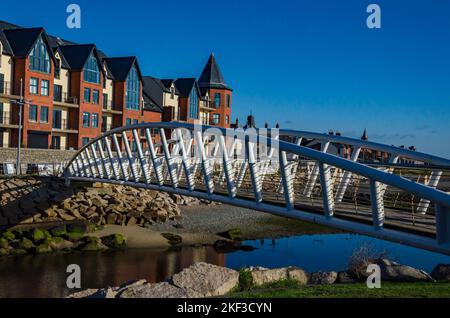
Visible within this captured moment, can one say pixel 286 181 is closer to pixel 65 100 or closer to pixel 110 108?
pixel 65 100

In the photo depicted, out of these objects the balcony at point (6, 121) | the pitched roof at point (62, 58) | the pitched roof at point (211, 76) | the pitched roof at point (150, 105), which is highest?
the pitched roof at point (211, 76)

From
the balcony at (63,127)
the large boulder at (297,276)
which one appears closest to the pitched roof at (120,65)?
the balcony at (63,127)

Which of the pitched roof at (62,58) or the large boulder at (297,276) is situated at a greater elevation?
the pitched roof at (62,58)

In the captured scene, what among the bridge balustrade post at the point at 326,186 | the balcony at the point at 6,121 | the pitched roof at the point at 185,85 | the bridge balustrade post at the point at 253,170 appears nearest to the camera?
the bridge balustrade post at the point at 326,186

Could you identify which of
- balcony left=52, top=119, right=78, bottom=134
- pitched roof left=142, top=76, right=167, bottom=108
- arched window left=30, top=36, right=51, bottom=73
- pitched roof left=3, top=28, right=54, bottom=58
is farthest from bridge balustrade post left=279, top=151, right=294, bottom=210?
pitched roof left=142, top=76, right=167, bottom=108

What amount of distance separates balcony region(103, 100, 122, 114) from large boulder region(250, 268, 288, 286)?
124 feet

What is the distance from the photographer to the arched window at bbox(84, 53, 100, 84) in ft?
156

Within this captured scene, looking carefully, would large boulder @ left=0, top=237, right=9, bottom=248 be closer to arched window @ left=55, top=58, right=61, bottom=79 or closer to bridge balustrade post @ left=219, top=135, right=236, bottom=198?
bridge balustrade post @ left=219, top=135, right=236, bottom=198

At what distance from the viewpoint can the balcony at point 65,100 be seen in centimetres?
4540

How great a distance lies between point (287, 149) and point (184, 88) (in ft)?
171

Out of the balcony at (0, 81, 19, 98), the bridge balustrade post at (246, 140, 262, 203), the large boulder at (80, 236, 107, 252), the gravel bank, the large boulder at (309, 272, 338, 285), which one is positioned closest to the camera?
the bridge balustrade post at (246, 140, 262, 203)

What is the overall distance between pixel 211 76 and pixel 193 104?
660 cm

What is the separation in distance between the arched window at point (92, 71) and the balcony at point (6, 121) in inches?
358

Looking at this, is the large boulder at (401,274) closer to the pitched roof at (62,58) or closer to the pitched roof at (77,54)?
the pitched roof at (77,54)
